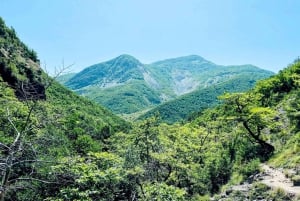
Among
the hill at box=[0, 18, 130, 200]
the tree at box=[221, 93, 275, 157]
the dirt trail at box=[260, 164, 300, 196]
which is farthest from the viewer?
the tree at box=[221, 93, 275, 157]

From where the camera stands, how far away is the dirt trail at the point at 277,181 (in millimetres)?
16844

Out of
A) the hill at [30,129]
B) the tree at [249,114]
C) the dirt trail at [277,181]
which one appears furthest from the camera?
the tree at [249,114]

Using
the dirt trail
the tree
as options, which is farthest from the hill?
the tree

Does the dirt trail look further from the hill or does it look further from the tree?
the hill

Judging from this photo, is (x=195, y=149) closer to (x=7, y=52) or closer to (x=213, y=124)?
(x=213, y=124)

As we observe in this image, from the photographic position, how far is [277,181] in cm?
1870

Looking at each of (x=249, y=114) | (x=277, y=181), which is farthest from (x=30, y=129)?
(x=249, y=114)

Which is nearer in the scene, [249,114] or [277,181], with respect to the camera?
[277,181]

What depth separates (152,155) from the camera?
28062 millimetres

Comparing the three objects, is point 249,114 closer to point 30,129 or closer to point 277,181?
point 277,181

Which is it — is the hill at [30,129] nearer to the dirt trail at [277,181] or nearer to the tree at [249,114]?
the dirt trail at [277,181]

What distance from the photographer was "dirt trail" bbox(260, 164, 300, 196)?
663 inches

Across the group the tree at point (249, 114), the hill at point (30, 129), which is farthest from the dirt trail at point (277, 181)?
the hill at point (30, 129)

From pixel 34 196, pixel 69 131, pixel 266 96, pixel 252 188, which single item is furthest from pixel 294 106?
pixel 69 131
